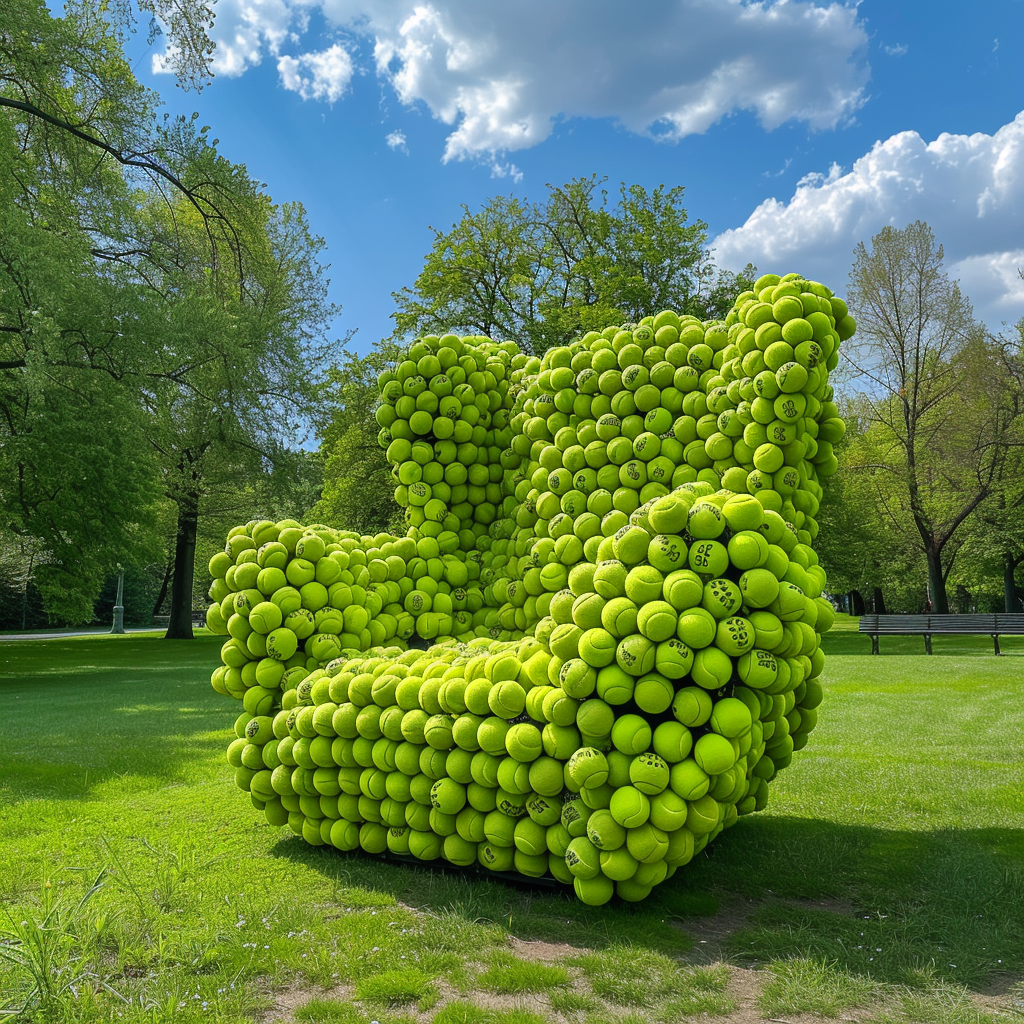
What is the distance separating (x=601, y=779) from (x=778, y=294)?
2.27 meters

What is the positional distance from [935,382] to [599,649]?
22.8m

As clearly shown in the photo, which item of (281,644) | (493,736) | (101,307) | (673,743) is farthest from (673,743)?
(101,307)

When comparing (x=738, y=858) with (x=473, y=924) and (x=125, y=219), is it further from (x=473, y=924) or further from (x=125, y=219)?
(x=125, y=219)

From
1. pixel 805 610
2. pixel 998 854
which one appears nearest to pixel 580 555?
pixel 805 610

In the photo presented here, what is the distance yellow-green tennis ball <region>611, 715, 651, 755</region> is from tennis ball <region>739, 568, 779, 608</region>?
0.57m

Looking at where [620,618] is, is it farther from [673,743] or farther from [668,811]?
[668,811]

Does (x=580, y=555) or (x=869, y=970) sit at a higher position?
(x=580, y=555)

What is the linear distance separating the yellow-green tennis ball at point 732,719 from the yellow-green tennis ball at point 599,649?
0.40 meters

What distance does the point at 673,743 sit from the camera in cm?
260

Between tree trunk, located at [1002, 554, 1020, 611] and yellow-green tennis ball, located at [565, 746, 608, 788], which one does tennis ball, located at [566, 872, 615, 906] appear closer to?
yellow-green tennis ball, located at [565, 746, 608, 788]

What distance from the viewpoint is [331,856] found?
3.65 m

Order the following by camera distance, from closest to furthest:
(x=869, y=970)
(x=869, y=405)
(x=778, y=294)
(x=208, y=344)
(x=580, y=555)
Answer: (x=869, y=970) → (x=778, y=294) → (x=580, y=555) → (x=208, y=344) → (x=869, y=405)

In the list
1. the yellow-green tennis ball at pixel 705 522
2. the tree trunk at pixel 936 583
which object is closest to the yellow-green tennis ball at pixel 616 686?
the yellow-green tennis ball at pixel 705 522

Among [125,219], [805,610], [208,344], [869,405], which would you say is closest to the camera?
[805,610]
